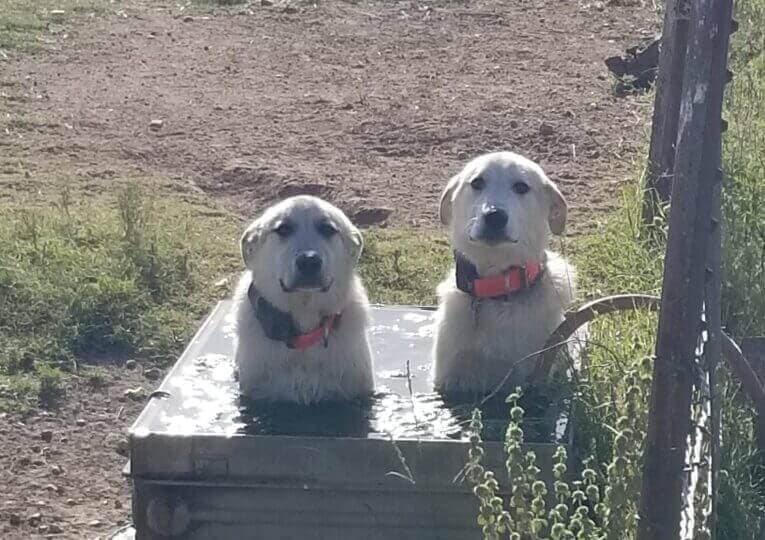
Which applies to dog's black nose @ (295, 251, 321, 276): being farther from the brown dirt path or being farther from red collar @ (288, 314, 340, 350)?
the brown dirt path

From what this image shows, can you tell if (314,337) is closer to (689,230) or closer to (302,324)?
(302,324)

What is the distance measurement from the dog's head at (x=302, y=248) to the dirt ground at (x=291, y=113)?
3.80 feet

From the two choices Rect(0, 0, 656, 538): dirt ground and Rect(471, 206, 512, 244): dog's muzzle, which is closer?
Rect(471, 206, 512, 244): dog's muzzle

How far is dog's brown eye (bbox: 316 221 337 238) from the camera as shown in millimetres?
4699

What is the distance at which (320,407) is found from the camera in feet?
15.3

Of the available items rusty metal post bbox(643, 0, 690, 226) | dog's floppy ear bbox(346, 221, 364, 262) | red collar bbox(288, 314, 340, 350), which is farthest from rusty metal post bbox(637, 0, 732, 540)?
rusty metal post bbox(643, 0, 690, 226)

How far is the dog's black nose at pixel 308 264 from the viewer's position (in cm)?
452

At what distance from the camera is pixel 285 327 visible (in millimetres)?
4672

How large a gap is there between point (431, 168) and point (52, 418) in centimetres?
397

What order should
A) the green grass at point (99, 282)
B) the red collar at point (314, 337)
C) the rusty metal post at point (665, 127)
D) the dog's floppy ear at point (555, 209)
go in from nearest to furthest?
the red collar at point (314, 337), the dog's floppy ear at point (555, 209), the rusty metal post at point (665, 127), the green grass at point (99, 282)

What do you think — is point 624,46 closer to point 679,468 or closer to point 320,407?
point 320,407

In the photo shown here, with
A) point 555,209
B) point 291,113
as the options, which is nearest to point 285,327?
point 555,209

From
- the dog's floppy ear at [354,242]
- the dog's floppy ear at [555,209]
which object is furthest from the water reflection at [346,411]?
the dog's floppy ear at [555,209]

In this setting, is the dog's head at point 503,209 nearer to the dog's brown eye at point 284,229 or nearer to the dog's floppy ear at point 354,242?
the dog's floppy ear at point 354,242
